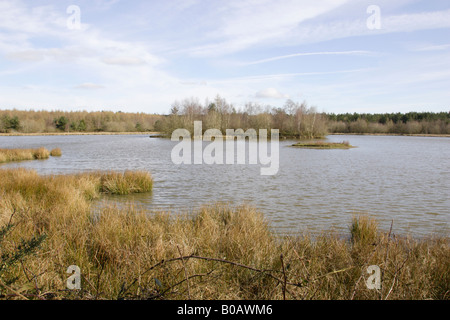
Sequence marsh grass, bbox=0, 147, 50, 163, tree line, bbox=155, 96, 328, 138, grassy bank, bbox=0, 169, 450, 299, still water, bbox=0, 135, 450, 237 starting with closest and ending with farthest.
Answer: grassy bank, bbox=0, 169, 450, 299
still water, bbox=0, 135, 450, 237
marsh grass, bbox=0, 147, 50, 163
tree line, bbox=155, 96, 328, 138

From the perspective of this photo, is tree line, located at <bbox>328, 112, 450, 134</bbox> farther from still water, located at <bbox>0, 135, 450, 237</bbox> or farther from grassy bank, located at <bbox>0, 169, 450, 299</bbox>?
grassy bank, located at <bbox>0, 169, 450, 299</bbox>

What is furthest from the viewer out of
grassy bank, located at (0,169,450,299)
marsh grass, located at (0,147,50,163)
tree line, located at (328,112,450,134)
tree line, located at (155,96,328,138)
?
tree line, located at (328,112,450,134)

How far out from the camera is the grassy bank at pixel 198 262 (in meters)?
2.76

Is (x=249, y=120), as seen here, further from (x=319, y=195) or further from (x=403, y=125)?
(x=319, y=195)

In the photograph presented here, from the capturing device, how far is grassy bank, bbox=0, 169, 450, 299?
9.05 feet

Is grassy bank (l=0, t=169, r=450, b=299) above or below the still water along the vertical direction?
above

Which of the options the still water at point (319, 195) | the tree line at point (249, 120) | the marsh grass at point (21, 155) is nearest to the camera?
the still water at point (319, 195)

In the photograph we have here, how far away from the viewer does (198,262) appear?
12.4 feet

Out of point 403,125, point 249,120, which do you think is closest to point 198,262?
point 249,120

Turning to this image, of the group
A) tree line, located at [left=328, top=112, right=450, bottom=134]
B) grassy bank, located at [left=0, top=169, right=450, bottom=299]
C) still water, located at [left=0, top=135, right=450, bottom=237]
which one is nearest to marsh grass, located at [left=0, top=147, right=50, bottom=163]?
still water, located at [left=0, top=135, right=450, bottom=237]

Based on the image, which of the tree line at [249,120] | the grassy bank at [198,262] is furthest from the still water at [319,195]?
the tree line at [249,120]

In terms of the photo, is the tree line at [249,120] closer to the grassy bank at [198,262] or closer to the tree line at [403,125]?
the tree line at [403,125]

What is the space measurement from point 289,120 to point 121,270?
205 feet
